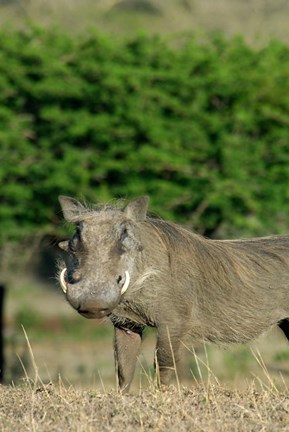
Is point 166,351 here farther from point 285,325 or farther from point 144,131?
point 144,131

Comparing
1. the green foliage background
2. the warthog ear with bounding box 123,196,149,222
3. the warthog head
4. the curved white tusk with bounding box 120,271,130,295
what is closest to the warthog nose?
the warthog head

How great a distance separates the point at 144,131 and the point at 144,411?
20.9 feet

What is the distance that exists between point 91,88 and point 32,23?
1.12 meters

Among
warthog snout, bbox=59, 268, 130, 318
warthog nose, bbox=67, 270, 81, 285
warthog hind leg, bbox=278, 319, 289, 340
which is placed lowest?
warthog hind leg, bbox=278, 319, 289, 340

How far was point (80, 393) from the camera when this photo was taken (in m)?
5.36

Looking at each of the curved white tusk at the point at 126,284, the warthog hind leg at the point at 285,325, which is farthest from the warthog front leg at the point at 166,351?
the warthog hind leg at the point at 285,325

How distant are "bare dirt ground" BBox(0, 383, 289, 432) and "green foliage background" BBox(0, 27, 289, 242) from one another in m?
5.57

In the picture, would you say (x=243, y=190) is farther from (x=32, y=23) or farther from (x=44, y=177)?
(x=32, y=23)

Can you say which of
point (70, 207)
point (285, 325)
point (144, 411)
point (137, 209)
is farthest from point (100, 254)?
point (285, 325)

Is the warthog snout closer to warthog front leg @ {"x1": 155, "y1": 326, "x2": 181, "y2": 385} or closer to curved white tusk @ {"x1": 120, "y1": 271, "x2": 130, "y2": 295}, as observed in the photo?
curved white tusk @ {"x1": 120, "y1": 271, "x2": 130, "y2": 295}

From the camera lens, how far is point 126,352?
20.4 feet

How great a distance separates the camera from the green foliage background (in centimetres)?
1098

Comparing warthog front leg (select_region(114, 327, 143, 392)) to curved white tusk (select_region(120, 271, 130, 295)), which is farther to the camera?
warthog front leg (select_region(114, 327, 143, 392))

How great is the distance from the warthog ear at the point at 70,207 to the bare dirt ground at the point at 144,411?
1.15m
